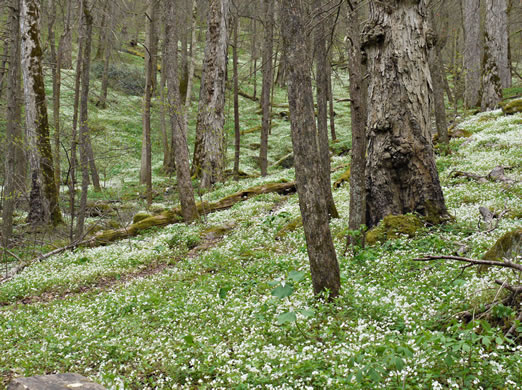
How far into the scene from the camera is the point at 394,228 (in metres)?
7.62

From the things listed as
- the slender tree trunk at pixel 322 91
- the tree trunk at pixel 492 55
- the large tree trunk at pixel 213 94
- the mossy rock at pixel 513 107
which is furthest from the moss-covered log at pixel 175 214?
the tree trunk at pixel 492 55

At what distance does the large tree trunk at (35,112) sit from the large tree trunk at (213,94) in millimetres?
6959

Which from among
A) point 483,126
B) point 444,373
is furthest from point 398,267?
point 483,126

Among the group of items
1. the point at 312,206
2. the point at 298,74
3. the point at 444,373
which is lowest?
the point at 444,373

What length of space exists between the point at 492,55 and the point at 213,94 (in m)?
14.4

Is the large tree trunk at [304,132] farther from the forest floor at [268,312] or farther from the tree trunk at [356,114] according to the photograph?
the tree trunk at [356,114]

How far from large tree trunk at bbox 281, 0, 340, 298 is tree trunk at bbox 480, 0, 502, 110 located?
20.1m

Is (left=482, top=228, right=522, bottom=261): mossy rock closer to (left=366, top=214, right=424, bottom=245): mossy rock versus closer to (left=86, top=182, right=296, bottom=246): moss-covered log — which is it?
(left=366, top=214, right=424, bottom=245): mossy rock

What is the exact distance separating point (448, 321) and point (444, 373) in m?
0.84

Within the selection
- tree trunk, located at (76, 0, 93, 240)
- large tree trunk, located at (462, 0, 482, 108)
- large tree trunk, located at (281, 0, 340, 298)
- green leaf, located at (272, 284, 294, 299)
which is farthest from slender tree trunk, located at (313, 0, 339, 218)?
large tree trunk, located at (462, 0, 482, 108)

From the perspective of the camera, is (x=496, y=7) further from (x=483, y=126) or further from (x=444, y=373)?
(x=444, y=373)

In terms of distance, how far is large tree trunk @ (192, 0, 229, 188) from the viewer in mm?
19969

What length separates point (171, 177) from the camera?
82.1ft

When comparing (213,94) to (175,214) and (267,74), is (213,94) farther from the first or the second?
(175,214)
